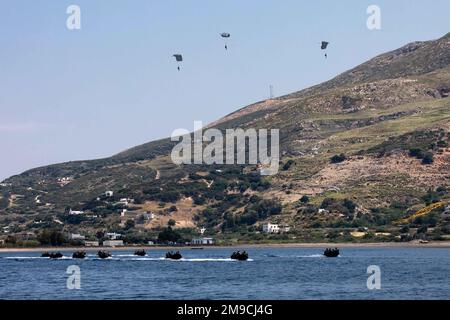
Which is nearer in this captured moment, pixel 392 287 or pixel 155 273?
pixel 392 287

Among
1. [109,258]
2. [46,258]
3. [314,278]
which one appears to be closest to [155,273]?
[314,278]
